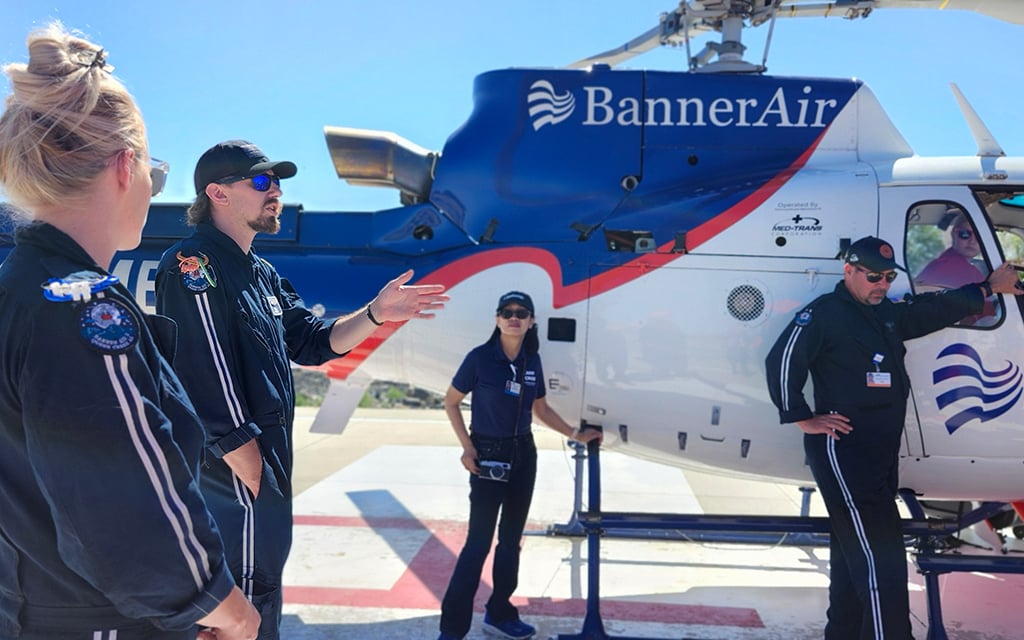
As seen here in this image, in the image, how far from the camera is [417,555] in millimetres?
5145

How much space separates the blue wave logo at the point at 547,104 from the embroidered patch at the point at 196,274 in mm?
2633

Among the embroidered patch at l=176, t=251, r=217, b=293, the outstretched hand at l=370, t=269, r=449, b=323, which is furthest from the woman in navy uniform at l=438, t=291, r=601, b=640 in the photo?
the embroidered patch at l=176, t=251, r=217, b=293

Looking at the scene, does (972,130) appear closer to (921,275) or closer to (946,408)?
(921,275)

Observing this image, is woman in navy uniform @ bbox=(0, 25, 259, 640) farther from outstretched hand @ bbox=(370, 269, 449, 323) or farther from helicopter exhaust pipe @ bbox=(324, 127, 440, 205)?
helicopter exhaust pipe @ bbox=(324, 127, 440, 205)

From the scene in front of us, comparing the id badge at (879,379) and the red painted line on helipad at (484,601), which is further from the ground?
the id badge at (879,379)

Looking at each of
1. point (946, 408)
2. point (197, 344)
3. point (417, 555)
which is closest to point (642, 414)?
point (946, 408)

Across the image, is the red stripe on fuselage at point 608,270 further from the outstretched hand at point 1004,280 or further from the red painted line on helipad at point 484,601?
the red painted line on helipad at point 484,601

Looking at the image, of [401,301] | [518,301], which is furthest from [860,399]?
[401,301]

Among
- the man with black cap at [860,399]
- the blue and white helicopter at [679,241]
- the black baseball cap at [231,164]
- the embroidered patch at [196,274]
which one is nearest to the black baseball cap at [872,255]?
the man with black cap at [860,399]

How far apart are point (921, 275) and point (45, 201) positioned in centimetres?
408

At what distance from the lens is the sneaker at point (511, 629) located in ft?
12.6

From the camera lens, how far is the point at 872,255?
3379 mm

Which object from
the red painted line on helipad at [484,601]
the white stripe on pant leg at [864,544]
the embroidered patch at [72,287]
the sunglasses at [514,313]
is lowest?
the red painted line on helipad at [484,601]

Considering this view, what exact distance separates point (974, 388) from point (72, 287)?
3.88 meters
